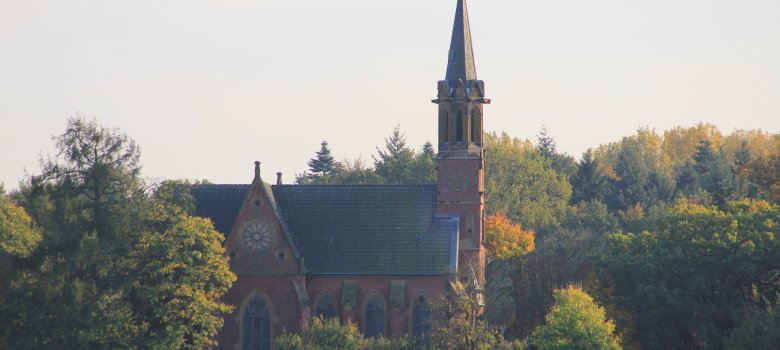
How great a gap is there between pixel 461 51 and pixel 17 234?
29287 millimetres

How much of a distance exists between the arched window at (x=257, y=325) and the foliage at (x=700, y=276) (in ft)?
65.8

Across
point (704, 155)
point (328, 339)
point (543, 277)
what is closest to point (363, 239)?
point (328, 339)

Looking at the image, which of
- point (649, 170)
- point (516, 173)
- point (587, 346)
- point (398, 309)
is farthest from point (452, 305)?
point (649, 170)

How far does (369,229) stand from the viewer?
302 ft

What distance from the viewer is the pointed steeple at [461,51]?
310ft

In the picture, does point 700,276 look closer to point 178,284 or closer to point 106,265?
point 178,284

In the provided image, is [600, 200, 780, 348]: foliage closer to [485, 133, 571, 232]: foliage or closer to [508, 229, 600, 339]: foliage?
[508, 229, 600, 339]: foliage

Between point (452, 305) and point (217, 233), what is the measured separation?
13.9 metres

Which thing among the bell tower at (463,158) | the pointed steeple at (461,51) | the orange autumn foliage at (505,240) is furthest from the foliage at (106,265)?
the orange autumn foliage at (505,240)

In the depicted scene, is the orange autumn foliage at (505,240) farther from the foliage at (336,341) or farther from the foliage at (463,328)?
the foliage at (336,341)

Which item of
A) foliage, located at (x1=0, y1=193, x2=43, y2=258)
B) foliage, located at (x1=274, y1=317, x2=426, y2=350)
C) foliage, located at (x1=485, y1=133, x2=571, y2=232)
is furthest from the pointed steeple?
foliage, located at (x1=485, y1=133, x2=571, y2=232)

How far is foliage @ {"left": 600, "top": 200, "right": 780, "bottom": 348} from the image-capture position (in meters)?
85.1

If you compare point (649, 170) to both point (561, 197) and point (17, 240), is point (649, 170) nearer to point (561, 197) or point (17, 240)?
point (561, 197)

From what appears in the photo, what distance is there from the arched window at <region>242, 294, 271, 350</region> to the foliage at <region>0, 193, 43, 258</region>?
1348 centimetres
